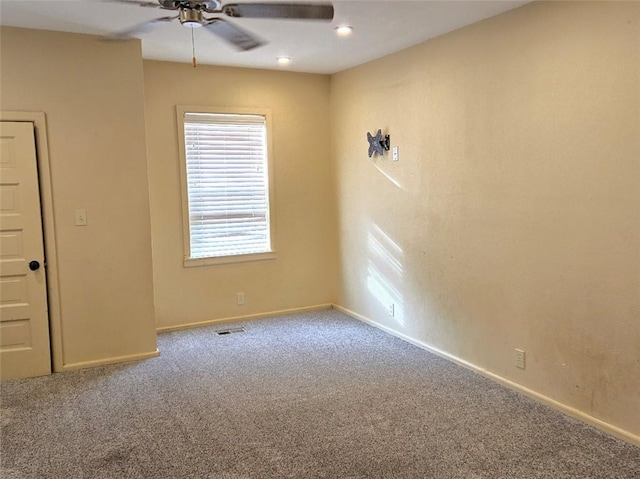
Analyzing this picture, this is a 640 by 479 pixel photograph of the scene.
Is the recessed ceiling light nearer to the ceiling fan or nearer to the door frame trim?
the ceiling fan

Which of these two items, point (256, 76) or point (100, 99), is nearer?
point (100, 99)

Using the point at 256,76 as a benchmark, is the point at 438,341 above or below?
below

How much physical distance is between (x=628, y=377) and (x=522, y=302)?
764 millimetres

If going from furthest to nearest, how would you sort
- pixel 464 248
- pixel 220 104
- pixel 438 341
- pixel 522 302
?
pixel 220 104 < pixel 438 341 < pixel 464 248 < pixel 522 302

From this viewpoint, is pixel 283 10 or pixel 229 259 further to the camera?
pixel 229 259

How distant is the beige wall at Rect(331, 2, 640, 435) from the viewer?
8.99 ft

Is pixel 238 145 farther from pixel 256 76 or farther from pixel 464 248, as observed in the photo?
pixel 464 248

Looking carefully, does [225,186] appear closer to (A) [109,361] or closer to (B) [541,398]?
(A) [109,361]

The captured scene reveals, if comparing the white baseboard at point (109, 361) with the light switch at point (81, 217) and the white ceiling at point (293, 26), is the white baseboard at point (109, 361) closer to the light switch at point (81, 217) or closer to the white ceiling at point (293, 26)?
the light switch at point (81, 217)

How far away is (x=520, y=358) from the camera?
3.40 meters

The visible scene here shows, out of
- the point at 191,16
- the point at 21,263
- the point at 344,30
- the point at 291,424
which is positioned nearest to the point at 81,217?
the point at 21,263

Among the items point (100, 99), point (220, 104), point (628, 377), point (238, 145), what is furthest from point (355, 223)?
point (628, 377)

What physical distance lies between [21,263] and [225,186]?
199cm

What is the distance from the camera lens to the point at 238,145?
5148 millimetres
